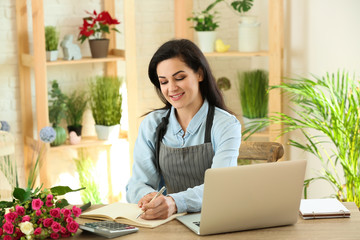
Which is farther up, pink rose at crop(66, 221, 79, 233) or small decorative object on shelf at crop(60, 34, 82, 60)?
small decorative object on shelf at crop(60, 34, 82, 60)

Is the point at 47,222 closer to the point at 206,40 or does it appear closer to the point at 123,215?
the point at 123,215

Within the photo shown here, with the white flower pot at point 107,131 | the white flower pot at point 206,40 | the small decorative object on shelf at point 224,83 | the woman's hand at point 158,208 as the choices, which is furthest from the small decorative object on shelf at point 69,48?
the woman's hand at point 158,208

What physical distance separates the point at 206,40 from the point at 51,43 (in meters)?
1.12

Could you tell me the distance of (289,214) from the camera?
2.05 meters

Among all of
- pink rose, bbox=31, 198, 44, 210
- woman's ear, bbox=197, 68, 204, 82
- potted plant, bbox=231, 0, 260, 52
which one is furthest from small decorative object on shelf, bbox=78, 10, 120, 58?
pink rose, bbox=31, 198, 44, 210

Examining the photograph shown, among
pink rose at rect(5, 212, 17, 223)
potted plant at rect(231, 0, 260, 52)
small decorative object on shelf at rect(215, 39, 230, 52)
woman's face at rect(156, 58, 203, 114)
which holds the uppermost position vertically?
potted plant at rect(231, 0, 260, 52)

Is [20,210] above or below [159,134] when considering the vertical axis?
below

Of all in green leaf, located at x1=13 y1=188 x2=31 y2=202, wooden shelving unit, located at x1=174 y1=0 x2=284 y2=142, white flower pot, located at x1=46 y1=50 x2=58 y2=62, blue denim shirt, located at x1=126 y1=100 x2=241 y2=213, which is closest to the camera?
green leaf, located at x1=13 y1=188 x2=31 y2=202

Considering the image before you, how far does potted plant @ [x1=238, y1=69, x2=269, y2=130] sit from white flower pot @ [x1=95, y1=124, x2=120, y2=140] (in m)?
0.98

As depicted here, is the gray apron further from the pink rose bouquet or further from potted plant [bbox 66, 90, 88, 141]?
potted plant [bbox 66, 90, 88, 141]

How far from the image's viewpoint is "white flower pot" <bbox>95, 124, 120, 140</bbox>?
14.5 ft

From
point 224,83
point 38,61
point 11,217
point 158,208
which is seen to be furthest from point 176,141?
point 224,83

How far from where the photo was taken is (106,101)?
4.39 metres

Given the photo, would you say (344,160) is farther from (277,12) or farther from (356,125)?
(277,12)
